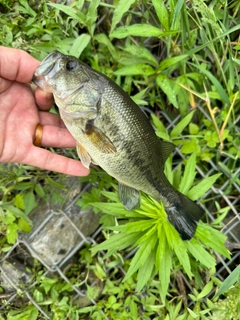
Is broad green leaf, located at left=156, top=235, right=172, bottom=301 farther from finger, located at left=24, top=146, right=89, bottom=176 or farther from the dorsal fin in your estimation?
finger, located at left=24, top=146, right=89, bottom=176

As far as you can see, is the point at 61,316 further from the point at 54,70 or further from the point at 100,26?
the point at 100,26

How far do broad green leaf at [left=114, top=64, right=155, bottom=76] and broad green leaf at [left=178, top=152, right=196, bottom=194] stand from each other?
740mm

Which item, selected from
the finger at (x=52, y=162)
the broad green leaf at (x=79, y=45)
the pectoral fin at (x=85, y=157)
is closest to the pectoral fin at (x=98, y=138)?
the pectoral fin at (x=85, y=157)

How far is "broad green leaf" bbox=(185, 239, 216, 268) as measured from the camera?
2498mm

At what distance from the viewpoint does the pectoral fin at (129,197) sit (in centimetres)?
253

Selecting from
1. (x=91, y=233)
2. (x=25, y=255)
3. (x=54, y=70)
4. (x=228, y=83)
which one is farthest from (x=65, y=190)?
(x=228, y=83)

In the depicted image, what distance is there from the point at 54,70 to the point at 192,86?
4.10 ft

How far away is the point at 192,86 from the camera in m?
2.92

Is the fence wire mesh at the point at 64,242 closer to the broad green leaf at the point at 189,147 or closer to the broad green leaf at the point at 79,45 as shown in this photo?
the broad green leaf at the point at 189,147

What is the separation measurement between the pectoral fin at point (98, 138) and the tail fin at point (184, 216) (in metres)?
0.75

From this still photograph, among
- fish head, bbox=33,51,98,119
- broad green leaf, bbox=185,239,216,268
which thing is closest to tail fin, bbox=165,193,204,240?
broad green leaf, bbox=185,239,216,268

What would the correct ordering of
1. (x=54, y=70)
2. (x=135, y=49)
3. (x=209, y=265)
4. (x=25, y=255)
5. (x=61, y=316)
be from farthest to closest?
(x=25, y=255) → (x=61, y=316) → (x=135, y=49) → (x=209, y=265) → (x=54, y=70)

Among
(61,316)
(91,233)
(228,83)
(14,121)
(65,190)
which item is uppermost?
(228,83)

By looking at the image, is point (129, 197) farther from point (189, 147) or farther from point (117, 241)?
point (189, 147)
